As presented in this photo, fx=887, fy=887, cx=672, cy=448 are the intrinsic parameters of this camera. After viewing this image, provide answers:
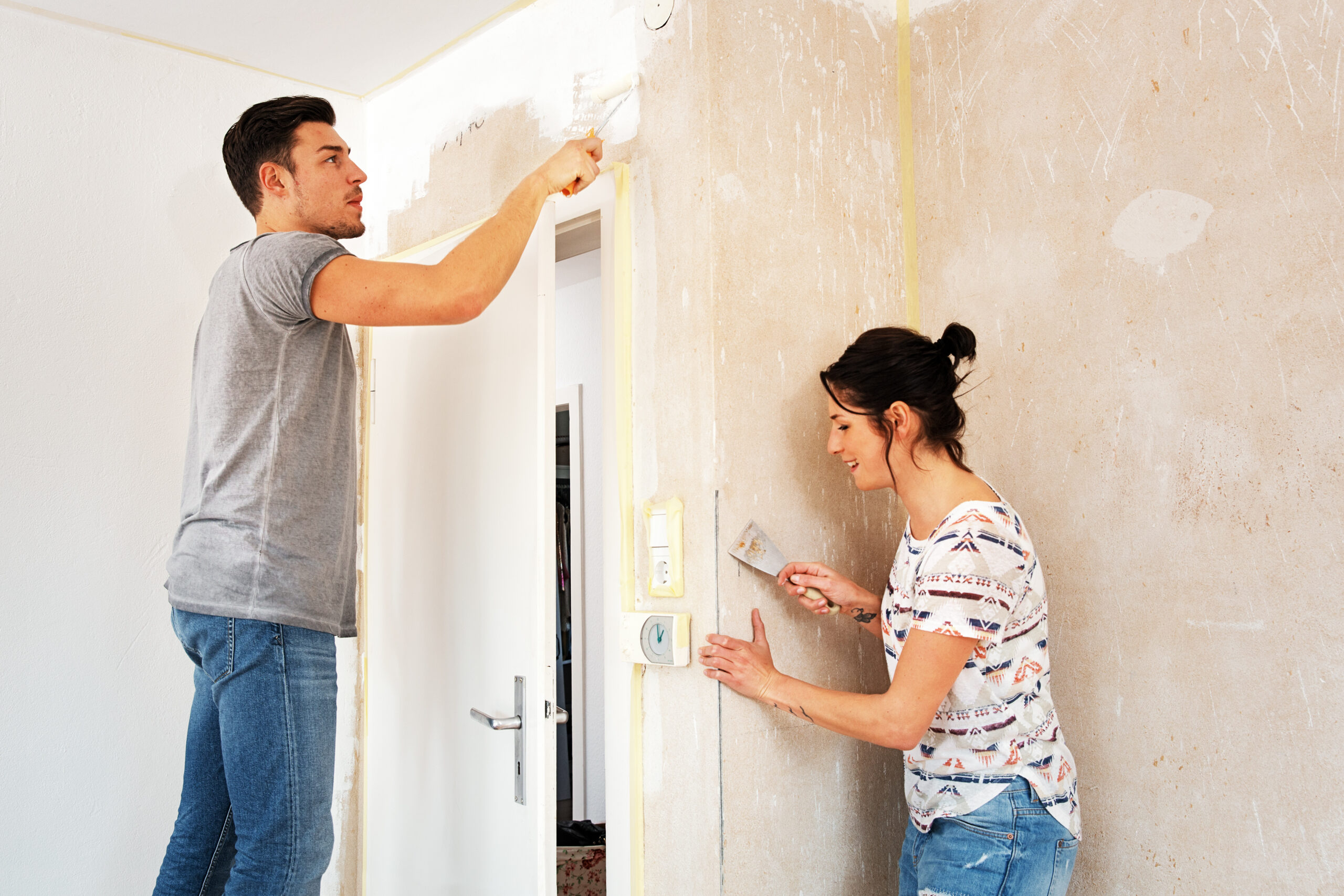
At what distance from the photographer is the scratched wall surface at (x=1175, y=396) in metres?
1.38

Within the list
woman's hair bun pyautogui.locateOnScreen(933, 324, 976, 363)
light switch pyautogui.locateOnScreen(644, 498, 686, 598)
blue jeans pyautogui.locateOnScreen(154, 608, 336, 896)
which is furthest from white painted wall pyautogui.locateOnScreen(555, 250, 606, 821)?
woman's hair bun pyautogui.locateOnScreen(933, 324, 976, 363)

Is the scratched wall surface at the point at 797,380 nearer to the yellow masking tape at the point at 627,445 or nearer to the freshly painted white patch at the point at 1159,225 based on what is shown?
the yellow masking tape at the point at 627,445

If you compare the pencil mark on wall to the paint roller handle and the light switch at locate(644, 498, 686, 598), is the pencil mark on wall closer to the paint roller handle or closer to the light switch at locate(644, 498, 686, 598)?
the paint roller handle

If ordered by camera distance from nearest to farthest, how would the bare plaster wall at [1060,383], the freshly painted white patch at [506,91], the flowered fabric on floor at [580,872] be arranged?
the bare plaster wall at [1060,383], the freshly painted white patch at [506,91], the flowered fabric on floor at [580,872]

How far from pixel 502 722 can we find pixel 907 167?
4.64 ft

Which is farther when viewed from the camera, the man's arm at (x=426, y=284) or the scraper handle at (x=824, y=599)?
the scraper handle at (x=824, y=599)

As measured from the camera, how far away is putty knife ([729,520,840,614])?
1.52 m

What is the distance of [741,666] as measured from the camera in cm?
146

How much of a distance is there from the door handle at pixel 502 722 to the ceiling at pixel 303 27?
156cm

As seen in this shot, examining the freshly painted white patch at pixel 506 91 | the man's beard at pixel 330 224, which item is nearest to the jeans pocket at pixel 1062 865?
the freshly painted white patch at pixel 506 91

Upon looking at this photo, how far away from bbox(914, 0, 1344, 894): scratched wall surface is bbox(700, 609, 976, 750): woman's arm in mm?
471

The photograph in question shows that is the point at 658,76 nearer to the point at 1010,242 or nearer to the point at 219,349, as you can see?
the point at 1010,242

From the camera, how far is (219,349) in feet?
5.05

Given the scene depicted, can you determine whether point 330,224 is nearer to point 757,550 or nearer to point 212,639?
point 212,639
